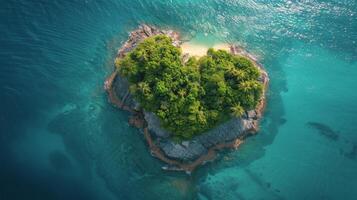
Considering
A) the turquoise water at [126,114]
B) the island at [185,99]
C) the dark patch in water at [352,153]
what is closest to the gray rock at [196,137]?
the island at [185,99]

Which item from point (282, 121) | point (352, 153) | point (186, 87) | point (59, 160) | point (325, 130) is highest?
point (325, 130)

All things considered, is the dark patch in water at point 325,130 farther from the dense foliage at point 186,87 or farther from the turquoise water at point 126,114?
the dense foliage at point 186,87

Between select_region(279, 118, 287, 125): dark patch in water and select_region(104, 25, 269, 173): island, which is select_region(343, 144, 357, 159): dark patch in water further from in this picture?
select_region(104, 25, 269, 173): island

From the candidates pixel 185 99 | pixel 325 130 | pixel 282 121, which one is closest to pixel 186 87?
pixel 185 99

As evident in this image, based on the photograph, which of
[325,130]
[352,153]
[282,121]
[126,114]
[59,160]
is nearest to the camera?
[59,160]

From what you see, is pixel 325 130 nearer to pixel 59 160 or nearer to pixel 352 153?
pixel 352 153

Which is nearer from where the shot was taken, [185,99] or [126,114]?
[185,99]

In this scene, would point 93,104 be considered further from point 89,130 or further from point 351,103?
point 351,103
